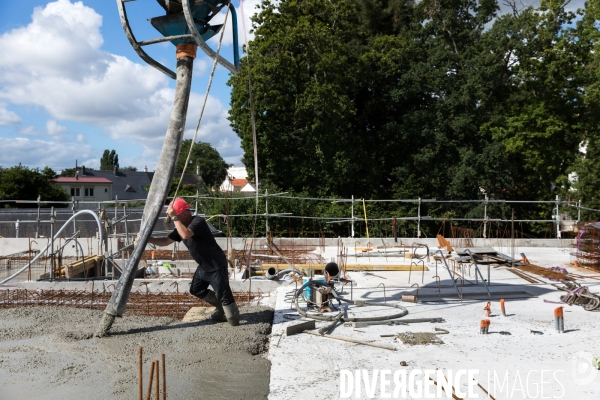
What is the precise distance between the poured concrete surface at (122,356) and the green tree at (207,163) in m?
62.2

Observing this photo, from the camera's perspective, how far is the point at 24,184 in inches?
1443

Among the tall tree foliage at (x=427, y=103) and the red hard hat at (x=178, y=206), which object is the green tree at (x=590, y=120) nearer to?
the tall tree foliage at (x=427, y=103)


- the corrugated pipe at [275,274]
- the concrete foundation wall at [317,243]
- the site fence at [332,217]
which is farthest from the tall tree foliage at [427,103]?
the corrugated pipe at [275,274]

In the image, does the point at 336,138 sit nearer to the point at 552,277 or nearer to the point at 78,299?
the point at 552,277

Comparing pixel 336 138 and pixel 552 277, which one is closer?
pixel 552 277

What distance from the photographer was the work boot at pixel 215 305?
6.75 metres

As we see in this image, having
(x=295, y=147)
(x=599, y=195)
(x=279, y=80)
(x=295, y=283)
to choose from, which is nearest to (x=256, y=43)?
(x=279, y=80)

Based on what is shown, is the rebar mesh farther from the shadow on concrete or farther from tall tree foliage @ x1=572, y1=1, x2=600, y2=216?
tall tree foliage @ x1=572, y1=1, x2=600, y2=216

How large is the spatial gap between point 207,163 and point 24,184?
37849mm

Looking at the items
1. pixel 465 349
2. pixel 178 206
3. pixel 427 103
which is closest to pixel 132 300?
pixel 178 206

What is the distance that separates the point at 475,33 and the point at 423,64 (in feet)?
11.5

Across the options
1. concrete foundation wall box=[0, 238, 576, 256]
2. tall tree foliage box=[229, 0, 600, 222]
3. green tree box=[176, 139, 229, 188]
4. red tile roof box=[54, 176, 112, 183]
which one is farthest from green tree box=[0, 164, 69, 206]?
green tree box=[176, 139, 229, 188]

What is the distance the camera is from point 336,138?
2483 cm

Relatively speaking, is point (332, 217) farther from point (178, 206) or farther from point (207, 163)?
point (207, 163)
